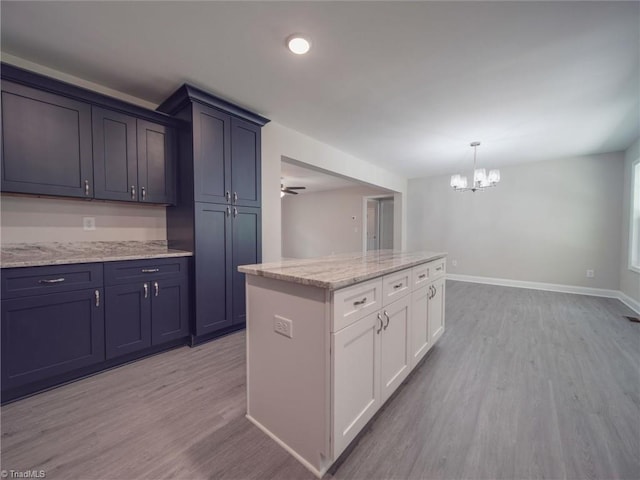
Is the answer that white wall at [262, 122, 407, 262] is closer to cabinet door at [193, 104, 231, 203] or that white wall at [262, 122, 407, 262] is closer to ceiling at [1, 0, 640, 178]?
ceiling at [1, 0, 640, 178]

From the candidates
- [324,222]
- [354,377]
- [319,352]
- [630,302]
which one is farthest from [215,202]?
[630,302]

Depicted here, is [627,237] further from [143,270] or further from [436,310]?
[143,270]

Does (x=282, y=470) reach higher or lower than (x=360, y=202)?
lower

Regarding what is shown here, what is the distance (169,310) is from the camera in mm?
2340

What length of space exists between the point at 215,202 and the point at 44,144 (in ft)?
4.07

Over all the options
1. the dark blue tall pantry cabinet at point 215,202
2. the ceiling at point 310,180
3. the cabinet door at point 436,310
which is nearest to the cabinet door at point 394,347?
the cabinet door at point 436,310

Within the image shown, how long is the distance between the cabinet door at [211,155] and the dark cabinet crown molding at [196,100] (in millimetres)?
61

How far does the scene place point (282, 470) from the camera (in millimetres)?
1199

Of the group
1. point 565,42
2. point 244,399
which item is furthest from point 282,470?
point 565,42

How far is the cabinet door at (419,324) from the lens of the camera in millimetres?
1887

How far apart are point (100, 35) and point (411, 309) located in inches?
112

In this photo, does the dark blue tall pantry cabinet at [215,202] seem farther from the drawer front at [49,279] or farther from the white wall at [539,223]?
the white wall at [539,223]

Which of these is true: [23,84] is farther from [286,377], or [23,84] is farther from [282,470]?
A: [282,470]

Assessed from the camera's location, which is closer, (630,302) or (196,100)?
(196,100)
